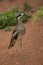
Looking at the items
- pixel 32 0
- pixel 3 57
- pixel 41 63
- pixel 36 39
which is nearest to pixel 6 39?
pixel 36 39

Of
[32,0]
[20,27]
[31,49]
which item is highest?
[20,27]

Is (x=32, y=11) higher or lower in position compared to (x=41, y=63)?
lower

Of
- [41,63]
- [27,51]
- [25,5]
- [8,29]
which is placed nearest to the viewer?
[41,63]

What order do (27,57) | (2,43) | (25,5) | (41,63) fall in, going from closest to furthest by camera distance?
(41,63) → (27,57) → (2,43) → (25,5)

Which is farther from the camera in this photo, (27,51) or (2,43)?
(2,43)

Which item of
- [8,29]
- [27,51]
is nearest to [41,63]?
[27,51]

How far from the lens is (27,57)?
7961mm

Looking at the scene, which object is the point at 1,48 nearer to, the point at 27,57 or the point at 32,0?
the point at 27,57

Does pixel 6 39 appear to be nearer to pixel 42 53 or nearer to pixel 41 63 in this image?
pixel 42 53

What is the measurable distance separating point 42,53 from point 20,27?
4.11 feet

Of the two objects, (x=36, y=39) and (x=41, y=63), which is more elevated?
(x=41, y=63)

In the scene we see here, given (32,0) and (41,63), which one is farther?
(32,0)

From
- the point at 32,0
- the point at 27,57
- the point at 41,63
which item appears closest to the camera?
the point at 41,63

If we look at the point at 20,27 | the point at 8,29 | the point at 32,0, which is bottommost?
the point at 32,0
